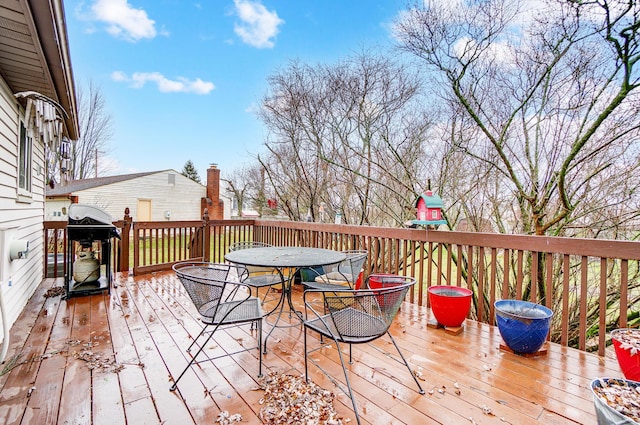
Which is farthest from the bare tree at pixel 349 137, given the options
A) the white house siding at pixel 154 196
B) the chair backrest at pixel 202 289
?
the white house siding at pixel 154 196

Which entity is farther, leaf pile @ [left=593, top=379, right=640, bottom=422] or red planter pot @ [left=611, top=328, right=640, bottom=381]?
red planter pot @ [left=611, top=328, right=640, bottom=381]

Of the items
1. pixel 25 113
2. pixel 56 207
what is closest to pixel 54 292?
pixel 25 113

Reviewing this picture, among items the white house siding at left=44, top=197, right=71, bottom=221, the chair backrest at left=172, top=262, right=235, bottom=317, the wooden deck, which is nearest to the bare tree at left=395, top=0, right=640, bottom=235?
the wooden deck

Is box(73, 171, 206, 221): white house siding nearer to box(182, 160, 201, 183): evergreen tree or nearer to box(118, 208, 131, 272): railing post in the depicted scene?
box(118, 208, 131, 272): railing post

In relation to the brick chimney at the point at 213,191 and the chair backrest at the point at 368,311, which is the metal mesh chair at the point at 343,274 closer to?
the chair backrest at the point at 368,311

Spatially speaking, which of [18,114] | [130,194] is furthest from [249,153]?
[130,194]

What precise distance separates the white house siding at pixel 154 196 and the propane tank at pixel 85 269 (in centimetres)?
1158

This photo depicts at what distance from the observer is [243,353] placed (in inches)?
99.2

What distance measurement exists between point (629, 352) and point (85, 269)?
5.52 metres

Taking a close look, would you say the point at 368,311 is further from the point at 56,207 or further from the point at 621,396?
the point at 56,207

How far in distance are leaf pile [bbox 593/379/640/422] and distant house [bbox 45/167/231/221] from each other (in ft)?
54.2

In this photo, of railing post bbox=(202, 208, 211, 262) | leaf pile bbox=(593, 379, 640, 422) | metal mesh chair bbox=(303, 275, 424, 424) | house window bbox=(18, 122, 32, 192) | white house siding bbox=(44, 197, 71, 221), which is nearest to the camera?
leaf pile bbox=(593, 379, 640, 422)

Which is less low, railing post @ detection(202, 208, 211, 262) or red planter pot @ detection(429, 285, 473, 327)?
railing post @ detection(202, 208, 211, 262)

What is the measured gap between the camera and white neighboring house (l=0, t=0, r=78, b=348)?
2.13m
